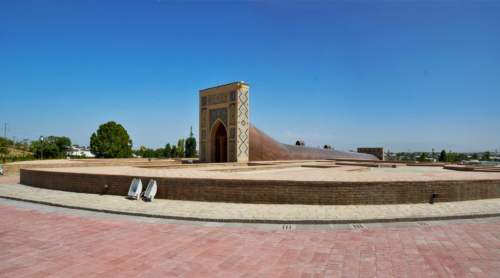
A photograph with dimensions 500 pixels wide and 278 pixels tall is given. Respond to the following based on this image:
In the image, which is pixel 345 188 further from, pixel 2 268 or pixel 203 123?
pixel 203 123

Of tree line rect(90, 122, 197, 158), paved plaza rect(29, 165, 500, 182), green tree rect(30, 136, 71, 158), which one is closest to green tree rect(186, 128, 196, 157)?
tree line rect(90, 122, 197, 158)

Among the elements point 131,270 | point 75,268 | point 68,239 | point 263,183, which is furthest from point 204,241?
point 263,183

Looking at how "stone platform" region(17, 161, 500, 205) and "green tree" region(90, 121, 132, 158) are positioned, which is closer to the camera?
"stone platform" region(17, 161, 500, 205)

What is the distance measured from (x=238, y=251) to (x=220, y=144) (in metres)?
19.6

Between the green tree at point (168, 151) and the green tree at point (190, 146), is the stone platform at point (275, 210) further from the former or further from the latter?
the green tree at point (168, 151)

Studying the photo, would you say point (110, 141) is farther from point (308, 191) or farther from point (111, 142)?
point (308, 191)

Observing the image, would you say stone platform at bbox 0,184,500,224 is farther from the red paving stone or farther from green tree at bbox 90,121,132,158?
green tree at bbox 90,121,132,158

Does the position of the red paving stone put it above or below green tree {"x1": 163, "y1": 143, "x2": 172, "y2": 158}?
below

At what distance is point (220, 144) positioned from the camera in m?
23.9

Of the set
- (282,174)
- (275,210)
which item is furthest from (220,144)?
(275,210)

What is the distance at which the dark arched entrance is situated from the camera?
23.7m

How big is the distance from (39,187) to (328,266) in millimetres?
10512

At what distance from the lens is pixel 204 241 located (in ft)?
16.3

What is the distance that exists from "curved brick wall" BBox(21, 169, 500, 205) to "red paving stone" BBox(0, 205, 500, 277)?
190 centimetres
